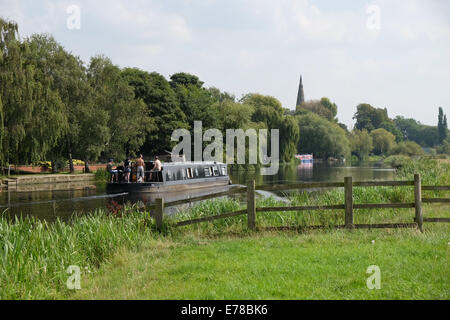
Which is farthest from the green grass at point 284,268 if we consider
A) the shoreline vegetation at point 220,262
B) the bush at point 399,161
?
the bush at point 399,161

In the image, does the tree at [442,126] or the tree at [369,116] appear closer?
the tree at [369,116]

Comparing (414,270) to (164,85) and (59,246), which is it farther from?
(164,85)

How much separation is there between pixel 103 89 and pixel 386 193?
32.1 m

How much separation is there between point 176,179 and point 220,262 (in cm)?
2210

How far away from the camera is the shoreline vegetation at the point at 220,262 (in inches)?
203

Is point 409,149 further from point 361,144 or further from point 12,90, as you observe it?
point 12,90

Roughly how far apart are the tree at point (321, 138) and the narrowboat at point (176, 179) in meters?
54.6

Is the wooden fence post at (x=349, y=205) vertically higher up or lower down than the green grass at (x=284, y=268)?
higher up

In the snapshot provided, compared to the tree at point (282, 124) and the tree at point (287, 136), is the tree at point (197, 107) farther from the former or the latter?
the tree at point (287, 136)

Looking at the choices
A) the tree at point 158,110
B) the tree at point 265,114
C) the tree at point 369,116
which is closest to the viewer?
the tree at point 158,110

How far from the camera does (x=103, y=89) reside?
4112 cm

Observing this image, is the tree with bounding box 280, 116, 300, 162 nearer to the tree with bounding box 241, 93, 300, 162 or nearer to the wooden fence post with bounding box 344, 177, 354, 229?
the tree with bounding box 241, 93, 300, 162

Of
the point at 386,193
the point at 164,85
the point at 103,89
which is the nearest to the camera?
the point at 386,193
